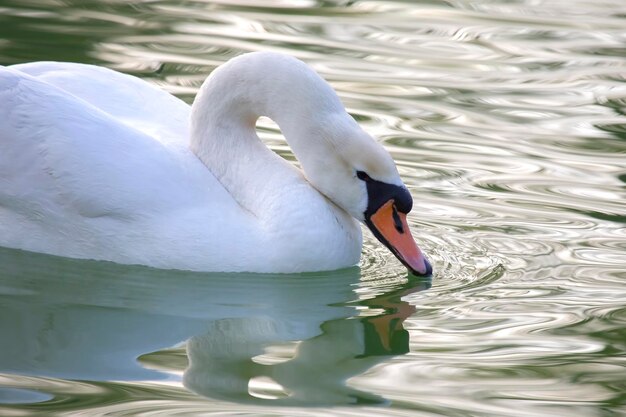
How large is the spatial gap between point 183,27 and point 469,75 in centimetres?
261

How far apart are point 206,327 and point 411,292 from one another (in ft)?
3.47

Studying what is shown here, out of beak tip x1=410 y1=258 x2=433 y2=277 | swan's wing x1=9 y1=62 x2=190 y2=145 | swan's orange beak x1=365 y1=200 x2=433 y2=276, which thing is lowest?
beak tip x1=410 y1=258 x2=433 y2=277

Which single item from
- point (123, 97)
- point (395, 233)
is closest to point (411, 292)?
point (395, 233)

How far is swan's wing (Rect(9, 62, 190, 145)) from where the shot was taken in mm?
7207

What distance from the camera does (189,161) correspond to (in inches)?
273

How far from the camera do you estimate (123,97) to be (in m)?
7.35

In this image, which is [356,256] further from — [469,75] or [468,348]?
[469,75]

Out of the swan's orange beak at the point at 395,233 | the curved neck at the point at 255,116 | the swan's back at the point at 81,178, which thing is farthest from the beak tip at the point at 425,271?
the swan's back at the point at 81,178

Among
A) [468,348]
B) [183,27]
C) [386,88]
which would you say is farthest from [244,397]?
[183,27]

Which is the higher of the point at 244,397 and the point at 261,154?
the point at 261,154

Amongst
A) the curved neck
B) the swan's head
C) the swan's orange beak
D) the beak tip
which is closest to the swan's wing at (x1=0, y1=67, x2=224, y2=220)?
the curved neck

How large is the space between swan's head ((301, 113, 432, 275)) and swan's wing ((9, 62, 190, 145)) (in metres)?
0.83

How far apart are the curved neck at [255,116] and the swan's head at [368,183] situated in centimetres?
6

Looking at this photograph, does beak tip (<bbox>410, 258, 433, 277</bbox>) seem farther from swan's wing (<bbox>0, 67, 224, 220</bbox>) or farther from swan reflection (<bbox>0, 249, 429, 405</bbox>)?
swan's wing (<bbox>0, 67, 224, 220</bbox>)
